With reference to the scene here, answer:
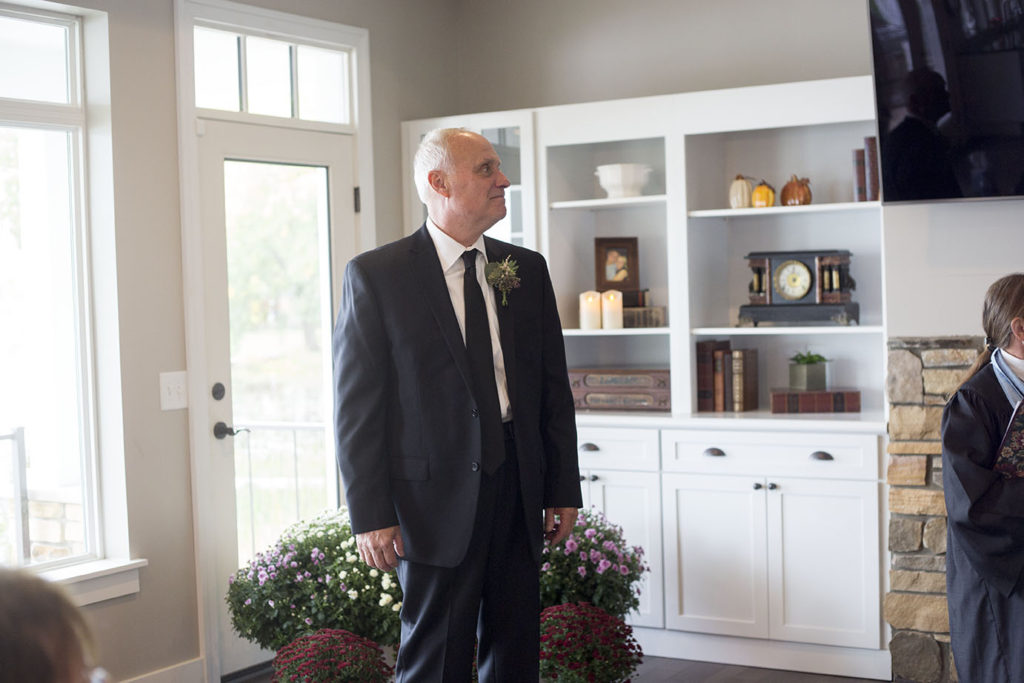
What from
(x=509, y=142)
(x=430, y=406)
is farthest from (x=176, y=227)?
(x=430, y=406)

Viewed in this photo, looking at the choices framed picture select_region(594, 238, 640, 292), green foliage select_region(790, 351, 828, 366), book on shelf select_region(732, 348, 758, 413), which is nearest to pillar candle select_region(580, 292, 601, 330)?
framed picture select_region(594, 238, 640, 292)

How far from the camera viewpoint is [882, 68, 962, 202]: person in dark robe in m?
3.40

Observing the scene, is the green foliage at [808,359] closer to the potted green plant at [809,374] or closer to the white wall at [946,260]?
the potted green plant at [809,374]

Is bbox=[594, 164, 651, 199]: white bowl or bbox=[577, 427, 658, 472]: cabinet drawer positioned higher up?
bbox=[594, 164, 651, 199]: white bowl

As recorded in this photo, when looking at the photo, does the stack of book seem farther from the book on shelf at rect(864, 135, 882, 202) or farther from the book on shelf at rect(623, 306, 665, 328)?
the book on shelf at rect(864, 135, 882, 202)

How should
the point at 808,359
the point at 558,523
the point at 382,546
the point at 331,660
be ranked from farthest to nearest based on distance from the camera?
1. the point at 808,359
2. the point at 331,660
3. the point at 558,523
4. the point at 382,546

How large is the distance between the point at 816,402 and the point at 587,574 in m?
1.14

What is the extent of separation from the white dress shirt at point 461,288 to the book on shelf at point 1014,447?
1.15 m

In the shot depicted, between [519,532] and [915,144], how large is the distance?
1918 mm

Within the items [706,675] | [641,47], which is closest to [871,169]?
[641,47]

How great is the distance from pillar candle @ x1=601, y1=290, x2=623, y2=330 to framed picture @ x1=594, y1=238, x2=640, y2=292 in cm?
14

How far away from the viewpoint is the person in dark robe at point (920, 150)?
3.40 meters

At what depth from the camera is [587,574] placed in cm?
368

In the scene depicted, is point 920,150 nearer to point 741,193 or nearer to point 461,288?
point 741,193
